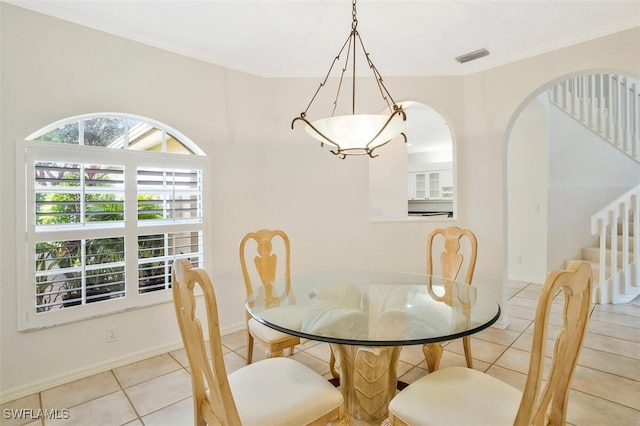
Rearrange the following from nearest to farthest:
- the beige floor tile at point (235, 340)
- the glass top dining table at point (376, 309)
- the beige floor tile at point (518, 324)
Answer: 1. the glass top dining table at point (376, 309)
2. the beige floor tile at point (235, 340)
3. the beige floor tile at point (518, 324)

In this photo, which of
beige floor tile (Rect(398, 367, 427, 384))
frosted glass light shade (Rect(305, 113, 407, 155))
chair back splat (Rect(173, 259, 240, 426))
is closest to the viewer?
chair back splat (Rect(173, 259, 240, 426))

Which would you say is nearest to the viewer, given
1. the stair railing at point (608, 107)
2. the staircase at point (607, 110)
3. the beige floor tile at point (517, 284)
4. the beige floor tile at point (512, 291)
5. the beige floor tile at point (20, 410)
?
the beige floor tile at point (20, 410)

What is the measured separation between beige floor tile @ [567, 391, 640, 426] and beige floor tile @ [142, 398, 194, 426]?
2.23 m

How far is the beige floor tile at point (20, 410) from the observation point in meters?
1.90

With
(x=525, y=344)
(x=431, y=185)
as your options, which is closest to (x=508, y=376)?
(x=525, y=344)

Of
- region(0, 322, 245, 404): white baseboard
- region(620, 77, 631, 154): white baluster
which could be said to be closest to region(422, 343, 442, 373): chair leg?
region(0, 322, 245, 404): white baseboard

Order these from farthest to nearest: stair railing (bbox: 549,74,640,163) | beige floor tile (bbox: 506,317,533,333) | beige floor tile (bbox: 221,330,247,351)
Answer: stair railing (bbox: 549,74,640,163) → beige floor tile (bbox: 506,317,533,333) → beige floor tile (bbox: 221,330,247,351)

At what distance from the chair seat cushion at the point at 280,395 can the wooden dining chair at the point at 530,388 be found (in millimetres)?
303

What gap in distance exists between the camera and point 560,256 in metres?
4.75

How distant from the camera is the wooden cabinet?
866 cm

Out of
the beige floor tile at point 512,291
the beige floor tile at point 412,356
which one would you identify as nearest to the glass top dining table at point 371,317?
the beige floor tile at point 412,356

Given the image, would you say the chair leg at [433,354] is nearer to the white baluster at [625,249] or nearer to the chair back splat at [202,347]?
the chair back splat at [202,347]

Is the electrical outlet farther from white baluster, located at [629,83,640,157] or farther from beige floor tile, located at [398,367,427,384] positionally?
white baluster, located at [629,83,640,157]

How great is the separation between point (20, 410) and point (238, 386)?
170 centimetres
